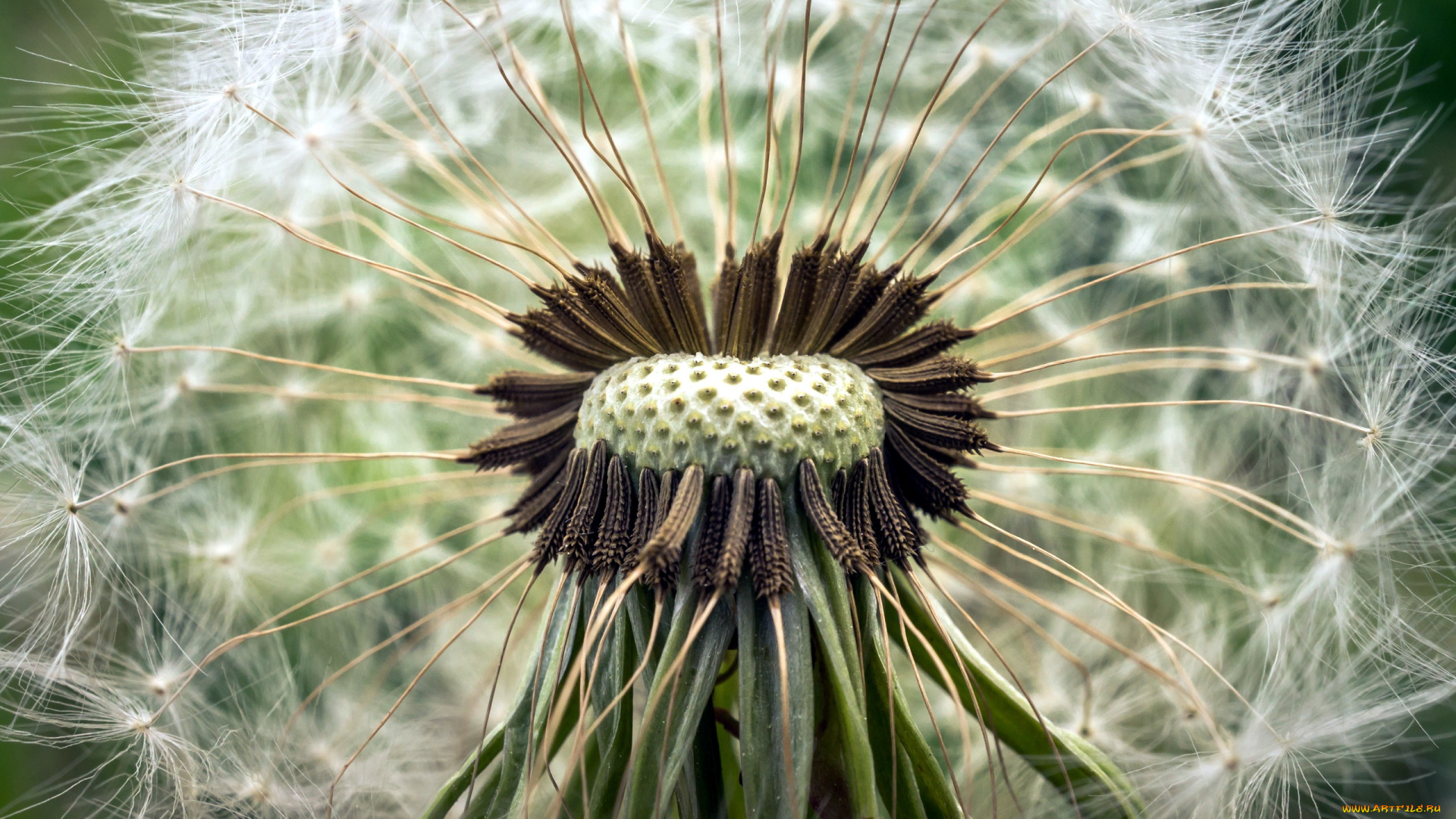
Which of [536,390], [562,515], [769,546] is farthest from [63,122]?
[769,546]

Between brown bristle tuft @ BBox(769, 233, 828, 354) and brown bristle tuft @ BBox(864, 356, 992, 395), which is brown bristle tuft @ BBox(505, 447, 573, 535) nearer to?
brown bristle tuft @ BBox(769, 233, 828, 354)

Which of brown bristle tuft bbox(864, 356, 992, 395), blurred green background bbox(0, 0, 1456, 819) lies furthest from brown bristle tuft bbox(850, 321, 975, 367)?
blurred green background bbox(0, 0, 1456, 819)

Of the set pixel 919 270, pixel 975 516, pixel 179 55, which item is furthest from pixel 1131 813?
pixel 179 55

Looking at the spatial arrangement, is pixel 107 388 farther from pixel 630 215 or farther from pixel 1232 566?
pixel 1232 566

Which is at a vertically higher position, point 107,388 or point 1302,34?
point 1302,34

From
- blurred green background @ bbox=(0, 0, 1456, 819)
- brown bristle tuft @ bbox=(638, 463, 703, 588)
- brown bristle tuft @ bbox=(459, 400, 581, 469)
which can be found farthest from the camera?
blurred green background @ bbox=(0, 0, 1456, 819)

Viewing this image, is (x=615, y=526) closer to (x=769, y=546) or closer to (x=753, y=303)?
(x=769, y=546)
